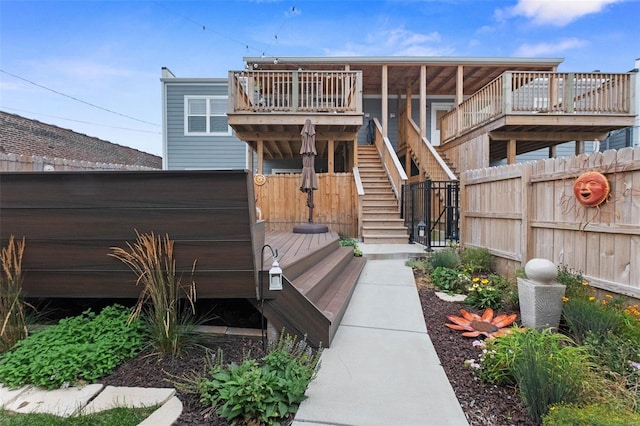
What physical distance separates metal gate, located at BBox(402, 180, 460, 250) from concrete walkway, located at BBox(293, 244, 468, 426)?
329cm

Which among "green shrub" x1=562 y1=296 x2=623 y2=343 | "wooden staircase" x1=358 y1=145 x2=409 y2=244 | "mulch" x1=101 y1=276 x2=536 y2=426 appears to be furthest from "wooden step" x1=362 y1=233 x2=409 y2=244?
"green shrub" x1=562 y1=296 x2=623 y2=343

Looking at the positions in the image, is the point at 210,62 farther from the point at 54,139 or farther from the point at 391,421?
the point at 391,421

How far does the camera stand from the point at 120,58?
29.0ft

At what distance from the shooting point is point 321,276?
383 cm

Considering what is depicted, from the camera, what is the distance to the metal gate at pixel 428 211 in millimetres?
6982

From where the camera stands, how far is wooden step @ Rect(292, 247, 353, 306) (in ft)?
10.7

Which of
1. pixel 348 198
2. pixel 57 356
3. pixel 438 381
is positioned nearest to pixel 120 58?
pixel 348 198

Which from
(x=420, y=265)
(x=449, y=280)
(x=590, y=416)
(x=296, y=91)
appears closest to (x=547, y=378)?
(x=590, y=416)

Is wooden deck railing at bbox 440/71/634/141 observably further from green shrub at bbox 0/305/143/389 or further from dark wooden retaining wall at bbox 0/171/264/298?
green shrub at bbox 0/305/143/389

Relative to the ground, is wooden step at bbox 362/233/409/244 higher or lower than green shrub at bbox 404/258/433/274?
higher

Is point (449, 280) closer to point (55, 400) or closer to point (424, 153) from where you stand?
point (55, 400)

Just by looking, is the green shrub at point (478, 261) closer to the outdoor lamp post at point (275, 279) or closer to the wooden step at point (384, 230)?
the wooden step at point (384, 230)

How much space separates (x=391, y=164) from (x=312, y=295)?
6.90 meters

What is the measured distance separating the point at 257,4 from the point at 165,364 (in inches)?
343
